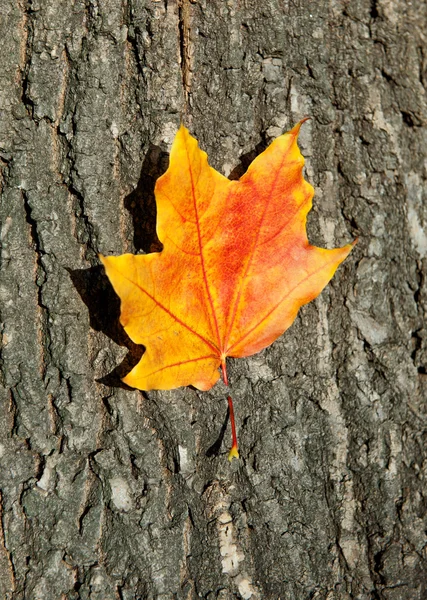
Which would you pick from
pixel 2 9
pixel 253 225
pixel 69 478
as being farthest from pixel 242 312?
pixel 2 9

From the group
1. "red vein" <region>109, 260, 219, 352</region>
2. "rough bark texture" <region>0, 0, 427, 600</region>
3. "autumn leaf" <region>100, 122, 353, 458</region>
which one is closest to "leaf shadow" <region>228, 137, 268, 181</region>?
"rough bark texture" <region>0, 0, 427, 600</region>

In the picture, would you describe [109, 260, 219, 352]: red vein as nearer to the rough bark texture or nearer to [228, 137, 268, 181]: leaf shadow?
the rough bark texture

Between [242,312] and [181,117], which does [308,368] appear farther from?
[181,117]

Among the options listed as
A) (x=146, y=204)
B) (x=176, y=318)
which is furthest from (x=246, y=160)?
(x=176, y=318)

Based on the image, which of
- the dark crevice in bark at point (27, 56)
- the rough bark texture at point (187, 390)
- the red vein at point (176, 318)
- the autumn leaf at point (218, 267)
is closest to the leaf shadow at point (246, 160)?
the rough bark texture at point (187, 390)

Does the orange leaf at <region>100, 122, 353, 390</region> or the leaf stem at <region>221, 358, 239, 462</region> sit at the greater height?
the orange leaf at <region>100, 122, 353, 390</region>

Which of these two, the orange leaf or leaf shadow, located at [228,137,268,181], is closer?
the orange leaf
